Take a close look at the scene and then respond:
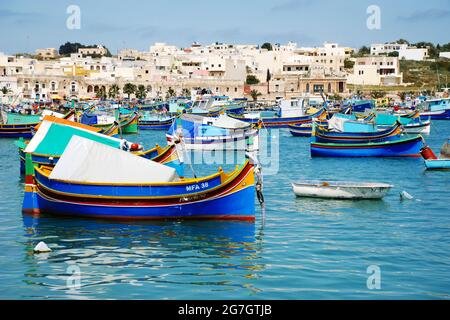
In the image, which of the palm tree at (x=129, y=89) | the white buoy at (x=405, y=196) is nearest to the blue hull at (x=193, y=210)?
the white buoy at (x=405, y=196)

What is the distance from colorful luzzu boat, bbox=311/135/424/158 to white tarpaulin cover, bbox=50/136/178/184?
21318mm

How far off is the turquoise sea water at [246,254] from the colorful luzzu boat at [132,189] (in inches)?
15.3

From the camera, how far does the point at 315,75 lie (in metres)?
118

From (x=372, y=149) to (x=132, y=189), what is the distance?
77.3 ft

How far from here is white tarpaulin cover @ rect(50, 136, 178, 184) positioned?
21172 millimetres

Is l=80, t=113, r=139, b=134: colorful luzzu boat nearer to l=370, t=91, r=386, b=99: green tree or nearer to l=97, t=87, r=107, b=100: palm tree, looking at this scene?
l=97, t=87, r=107, b=100: palm tree

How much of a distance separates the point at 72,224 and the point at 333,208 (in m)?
8.62

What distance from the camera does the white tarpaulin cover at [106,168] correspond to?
69.5 feet

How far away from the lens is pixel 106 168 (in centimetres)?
2133

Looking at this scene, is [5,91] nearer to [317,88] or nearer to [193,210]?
[317,88]

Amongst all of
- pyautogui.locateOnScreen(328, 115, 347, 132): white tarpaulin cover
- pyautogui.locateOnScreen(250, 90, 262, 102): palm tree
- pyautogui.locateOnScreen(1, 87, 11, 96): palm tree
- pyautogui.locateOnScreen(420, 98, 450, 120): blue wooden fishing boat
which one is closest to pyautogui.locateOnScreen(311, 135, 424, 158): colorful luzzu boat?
pyautogui.locateOnScreen(328, 115, 347, 132): white tarpaulin cover

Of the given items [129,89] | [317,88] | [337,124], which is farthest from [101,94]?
[337,124]

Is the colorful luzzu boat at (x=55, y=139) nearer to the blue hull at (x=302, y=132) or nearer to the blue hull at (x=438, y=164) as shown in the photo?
the blue hull at (x=438, y=164)

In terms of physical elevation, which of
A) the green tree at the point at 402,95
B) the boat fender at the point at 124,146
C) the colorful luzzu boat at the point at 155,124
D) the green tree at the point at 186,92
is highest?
the green tree at the point at 186,92
